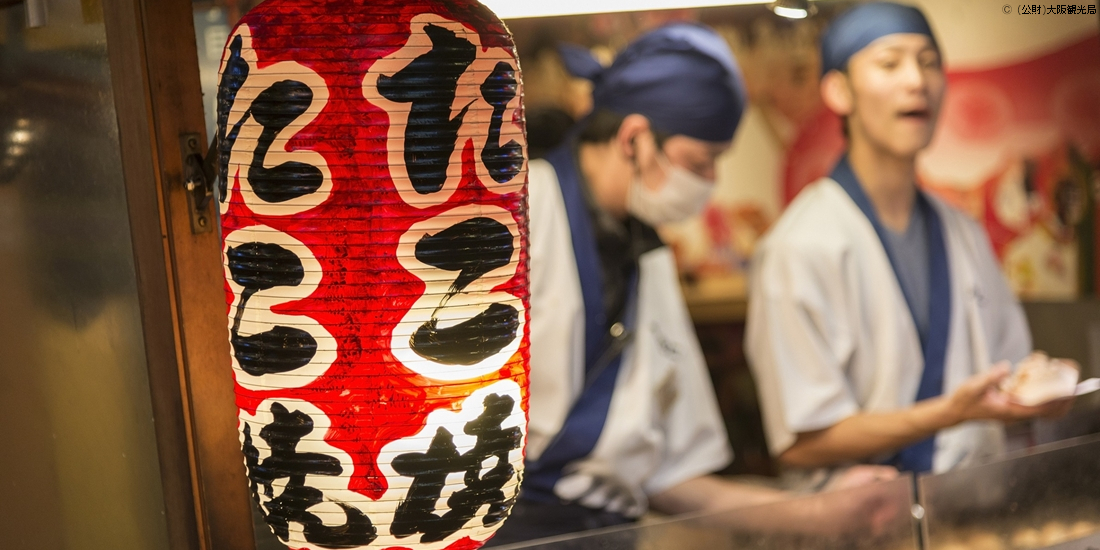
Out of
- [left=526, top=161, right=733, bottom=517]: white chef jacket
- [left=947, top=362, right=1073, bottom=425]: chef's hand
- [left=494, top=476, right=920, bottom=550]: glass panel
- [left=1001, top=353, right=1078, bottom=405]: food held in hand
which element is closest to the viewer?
[left=494, top=476, right=920, bottom=550]: glass panel

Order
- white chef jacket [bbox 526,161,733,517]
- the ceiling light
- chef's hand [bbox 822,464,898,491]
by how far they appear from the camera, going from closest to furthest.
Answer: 1. the ceiling light
2. white chef jacket [bbox 526,161,733,517]
3. chef's hand [bbox 822,464,898,491]

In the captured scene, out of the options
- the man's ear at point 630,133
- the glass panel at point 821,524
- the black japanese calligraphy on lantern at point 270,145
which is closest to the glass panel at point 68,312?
the black japanese calligraphy on lantern at point 270,145

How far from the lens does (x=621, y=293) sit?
3.24m

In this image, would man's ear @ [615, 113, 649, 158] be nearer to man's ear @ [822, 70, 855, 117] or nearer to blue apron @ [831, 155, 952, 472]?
man's ear @ [822, 70, 855, 117]

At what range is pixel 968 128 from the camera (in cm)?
373

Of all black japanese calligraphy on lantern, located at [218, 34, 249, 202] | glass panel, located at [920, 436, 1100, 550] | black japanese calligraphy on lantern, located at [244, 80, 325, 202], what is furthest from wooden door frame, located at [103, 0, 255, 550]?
glass panel, located at [920, 436, 1100, 550]

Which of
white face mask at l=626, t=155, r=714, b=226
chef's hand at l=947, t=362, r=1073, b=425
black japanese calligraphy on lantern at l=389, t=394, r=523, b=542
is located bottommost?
chef's hand at l=947, t=362, r=1073, b=425

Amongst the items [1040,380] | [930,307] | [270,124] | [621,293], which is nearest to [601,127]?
[621,293]

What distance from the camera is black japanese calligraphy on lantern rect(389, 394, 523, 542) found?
1.37 m

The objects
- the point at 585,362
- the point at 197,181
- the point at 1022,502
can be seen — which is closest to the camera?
the point at 197,181

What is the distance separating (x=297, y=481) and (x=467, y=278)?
1.29ft

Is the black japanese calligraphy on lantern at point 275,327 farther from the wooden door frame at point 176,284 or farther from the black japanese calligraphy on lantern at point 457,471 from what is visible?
the wooden door frame at point 176,284

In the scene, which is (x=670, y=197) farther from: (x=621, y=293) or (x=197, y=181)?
(x=197, y=181)

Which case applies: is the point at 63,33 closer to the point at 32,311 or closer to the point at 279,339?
the point at 32,311
